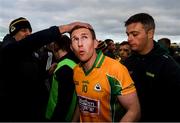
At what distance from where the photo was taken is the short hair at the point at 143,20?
13.2 ft

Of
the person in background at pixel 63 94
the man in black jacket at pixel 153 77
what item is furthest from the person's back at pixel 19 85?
the man in black jacket at pixel 153 77

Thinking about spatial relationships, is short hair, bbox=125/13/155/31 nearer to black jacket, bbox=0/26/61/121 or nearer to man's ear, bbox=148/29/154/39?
man's ear, bbox=148/29/154/39

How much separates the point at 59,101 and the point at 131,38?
1192 millimetres

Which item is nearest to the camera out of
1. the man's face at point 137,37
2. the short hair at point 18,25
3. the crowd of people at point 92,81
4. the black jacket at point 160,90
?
the crowd of people at point 92,81

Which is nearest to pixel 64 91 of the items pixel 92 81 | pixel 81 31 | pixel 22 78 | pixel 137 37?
pixel 22 78

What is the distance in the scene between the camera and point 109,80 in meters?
3.16

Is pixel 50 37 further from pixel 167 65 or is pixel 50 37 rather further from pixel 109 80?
pixel 167 65

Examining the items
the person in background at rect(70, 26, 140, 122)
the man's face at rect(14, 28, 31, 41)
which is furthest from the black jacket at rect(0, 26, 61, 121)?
the man's face at rect(14, 28, 31, 41)

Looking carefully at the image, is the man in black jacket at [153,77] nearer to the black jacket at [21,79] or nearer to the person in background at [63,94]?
the person in background at [63,94]

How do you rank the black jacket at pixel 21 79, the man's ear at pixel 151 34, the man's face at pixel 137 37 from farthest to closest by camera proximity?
the man's ear at pixel 151 34 < the man's face at pixel 137 37 < the black jacket at pixel 21 79

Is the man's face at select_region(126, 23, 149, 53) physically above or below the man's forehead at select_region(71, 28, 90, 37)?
below

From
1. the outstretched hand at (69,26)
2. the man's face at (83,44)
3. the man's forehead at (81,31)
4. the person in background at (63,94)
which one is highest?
the outstretched hand at (69,26)

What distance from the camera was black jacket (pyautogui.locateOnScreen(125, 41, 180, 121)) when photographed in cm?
354

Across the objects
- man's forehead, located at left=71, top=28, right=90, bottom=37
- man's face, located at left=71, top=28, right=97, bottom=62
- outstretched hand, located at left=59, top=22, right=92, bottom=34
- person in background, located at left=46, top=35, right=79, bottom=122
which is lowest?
person in background, located at left=46, top=35, right=79, bottom=122
